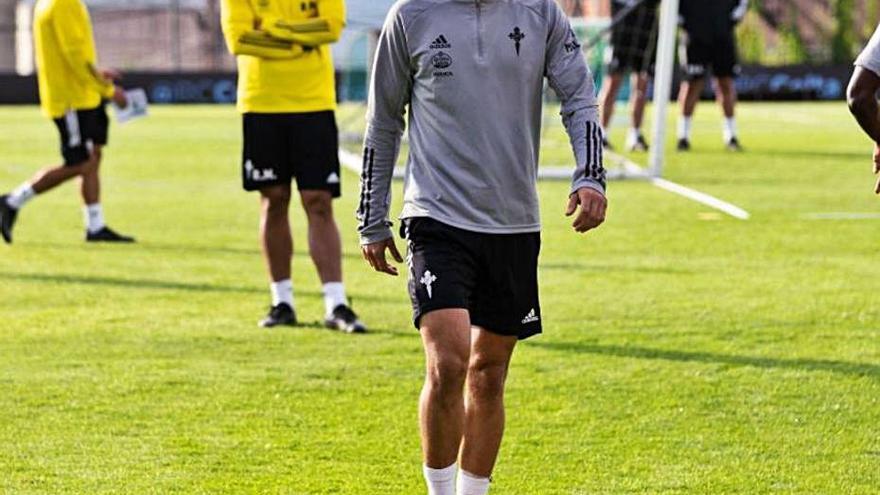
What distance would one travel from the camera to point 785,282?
408 inches

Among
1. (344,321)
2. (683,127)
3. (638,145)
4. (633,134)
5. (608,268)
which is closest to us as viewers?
(344,321)

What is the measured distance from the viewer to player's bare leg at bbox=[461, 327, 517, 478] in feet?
17.3

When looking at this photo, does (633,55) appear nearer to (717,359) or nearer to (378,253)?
(717,359)

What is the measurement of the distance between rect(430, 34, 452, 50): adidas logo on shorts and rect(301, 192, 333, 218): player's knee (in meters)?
3.91

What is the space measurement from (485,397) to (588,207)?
69cm

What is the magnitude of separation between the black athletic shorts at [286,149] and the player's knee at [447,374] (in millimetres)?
3920

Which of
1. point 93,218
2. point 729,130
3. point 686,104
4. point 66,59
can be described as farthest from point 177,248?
point 729,130

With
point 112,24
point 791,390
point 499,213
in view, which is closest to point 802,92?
point 112,24

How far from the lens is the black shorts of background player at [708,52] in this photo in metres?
20.2

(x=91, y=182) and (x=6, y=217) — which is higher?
(x=91, y=182)

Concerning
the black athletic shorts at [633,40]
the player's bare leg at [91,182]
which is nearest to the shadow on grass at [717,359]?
the player's bare leg at [91,182]

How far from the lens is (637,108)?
19875 millimetres

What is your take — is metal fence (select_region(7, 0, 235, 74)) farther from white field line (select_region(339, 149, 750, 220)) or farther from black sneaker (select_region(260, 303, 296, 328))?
black sneaker (select_region(260, 303, 296, 328))

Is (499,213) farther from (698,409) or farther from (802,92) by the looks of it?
(802,92)
